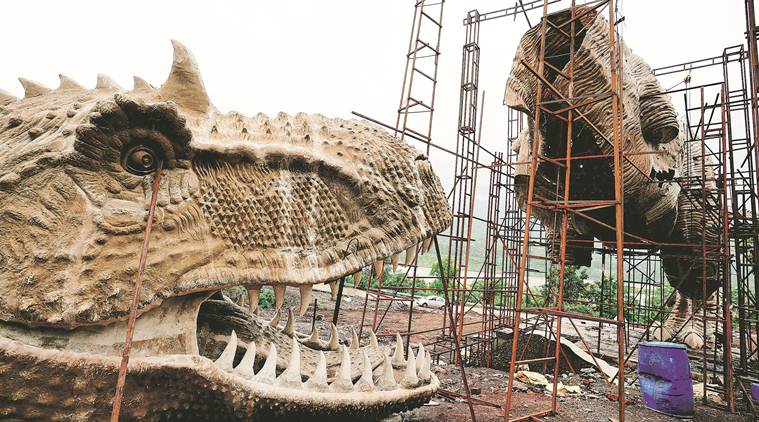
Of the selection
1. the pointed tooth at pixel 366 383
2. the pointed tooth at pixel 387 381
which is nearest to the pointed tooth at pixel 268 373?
the pointed tooth at pixel 366 383

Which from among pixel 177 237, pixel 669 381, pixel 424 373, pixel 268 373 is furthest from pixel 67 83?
pixel 669 381

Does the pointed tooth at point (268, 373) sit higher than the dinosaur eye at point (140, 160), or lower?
lower

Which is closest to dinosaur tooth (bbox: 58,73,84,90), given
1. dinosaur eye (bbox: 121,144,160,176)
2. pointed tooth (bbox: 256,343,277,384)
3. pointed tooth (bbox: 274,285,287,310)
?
dinosaur eye (bbox: 121,144,160,176)

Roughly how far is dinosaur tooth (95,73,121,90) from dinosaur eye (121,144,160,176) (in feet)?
2.67

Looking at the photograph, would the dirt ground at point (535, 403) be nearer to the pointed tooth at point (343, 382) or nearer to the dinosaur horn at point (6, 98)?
the pointed tooth at point (343, 382)

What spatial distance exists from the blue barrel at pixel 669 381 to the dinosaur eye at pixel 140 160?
6.71 metres

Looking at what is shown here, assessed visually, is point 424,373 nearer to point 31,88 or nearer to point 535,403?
point 31,88

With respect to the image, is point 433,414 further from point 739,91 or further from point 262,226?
point 739,91

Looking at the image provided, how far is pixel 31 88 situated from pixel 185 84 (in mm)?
1113

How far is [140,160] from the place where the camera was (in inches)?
77.9

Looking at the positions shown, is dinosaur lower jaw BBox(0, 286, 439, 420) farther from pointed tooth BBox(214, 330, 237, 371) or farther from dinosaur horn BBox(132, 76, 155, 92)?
dinosaur horn BBox(132, 76, 155, 92)

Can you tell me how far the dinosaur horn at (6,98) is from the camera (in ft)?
8.33

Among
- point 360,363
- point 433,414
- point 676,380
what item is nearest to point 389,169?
point 360,363

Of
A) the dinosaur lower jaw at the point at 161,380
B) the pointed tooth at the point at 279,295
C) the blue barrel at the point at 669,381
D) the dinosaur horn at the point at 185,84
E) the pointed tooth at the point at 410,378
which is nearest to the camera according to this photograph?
the dinosaur lower jaw at the point at 161,380
